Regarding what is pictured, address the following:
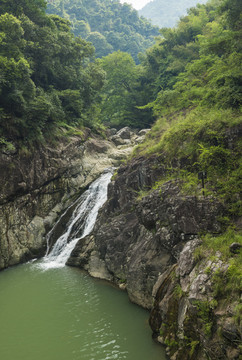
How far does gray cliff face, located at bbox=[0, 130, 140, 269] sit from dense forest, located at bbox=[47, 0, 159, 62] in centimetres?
5466

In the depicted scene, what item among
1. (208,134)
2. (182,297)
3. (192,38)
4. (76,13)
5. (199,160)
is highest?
(76,13)

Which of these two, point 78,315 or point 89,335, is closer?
point 89,335

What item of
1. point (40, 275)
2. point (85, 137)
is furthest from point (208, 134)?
point (85, 137)

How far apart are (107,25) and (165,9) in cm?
12018

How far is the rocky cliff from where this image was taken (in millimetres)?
5992

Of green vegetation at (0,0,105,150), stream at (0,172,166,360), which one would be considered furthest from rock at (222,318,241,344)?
green vegetation at (0,0,105,150)

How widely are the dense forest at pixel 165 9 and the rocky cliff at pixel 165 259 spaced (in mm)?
171814

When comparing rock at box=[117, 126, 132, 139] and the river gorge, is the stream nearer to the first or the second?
the river gorge

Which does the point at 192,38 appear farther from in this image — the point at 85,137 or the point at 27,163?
the point at 27,163

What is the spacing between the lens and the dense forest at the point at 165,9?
6362 inches

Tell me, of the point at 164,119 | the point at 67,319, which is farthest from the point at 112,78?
the point at 67,319

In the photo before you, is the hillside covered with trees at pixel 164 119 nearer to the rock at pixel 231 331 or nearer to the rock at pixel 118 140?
the rock at pixel 231 331

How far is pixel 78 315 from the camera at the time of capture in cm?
980

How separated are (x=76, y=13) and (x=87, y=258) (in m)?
85.6
